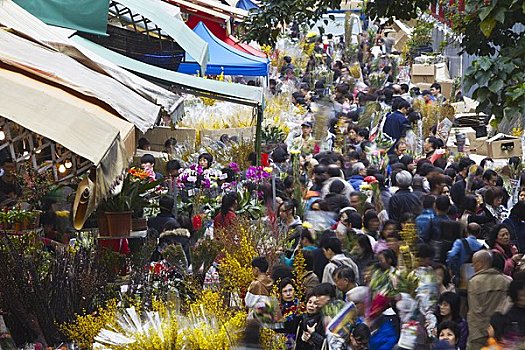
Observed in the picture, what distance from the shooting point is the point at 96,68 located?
9828mm

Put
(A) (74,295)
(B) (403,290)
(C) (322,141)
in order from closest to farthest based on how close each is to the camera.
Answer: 1. (B) (403,290)
2. (A) (74,295)
3. (C) (322,141)

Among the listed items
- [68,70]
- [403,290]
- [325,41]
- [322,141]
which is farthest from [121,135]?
[325,41]

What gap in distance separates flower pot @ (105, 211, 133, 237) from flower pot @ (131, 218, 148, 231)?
1.18 feet

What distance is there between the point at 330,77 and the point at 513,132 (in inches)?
291

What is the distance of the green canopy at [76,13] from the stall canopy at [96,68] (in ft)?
8.40

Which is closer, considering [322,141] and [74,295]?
[74,295]

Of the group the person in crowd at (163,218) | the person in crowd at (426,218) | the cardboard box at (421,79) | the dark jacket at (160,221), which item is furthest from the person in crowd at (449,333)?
the cardboard box at (421,79)

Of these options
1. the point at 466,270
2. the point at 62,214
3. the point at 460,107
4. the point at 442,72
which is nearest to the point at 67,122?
the point at 62,214

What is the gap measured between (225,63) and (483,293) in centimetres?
1159

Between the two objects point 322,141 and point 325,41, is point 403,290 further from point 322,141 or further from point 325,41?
point 325,41

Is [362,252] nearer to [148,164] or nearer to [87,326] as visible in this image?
[87,326]

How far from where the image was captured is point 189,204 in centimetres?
1216

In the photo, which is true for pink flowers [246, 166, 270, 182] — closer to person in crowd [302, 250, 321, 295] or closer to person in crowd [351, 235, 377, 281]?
person in crowd [302, 250, 321, 295]

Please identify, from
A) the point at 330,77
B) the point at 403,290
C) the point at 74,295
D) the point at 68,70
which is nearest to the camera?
the point at 403,290
